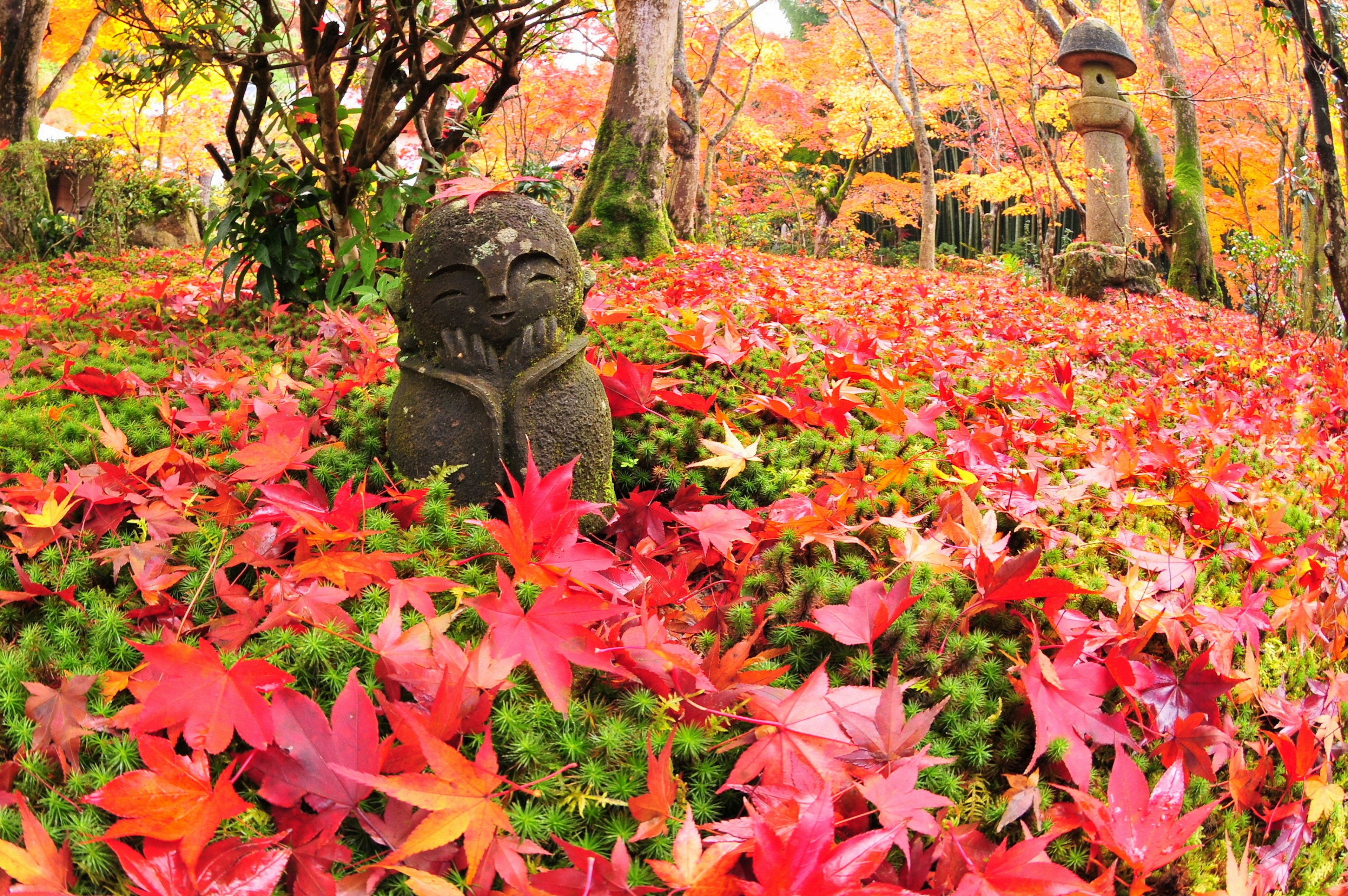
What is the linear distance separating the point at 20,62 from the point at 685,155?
8342 millimetres

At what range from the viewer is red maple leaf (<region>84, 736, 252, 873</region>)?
3.43 ft

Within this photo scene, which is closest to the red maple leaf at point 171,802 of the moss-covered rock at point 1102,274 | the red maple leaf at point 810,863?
the red maple leaf at point 810,863

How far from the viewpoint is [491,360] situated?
7.64 ft

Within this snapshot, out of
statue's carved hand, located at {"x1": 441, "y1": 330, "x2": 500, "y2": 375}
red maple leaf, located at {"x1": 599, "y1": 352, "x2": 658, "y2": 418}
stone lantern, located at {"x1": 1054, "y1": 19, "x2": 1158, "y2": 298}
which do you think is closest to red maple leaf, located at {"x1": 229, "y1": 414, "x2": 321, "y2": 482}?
statue's carved hand, located at {"x1": 441, "y1": 330, "x2": 500, "y2": 375}

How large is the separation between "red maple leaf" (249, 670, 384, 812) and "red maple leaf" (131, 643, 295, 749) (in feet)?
0.16

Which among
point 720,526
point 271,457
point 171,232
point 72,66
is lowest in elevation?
point 720,526

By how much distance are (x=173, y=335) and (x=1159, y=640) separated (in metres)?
4.01

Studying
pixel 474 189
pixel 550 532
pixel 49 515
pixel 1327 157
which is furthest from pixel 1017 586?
pixel 1327 157

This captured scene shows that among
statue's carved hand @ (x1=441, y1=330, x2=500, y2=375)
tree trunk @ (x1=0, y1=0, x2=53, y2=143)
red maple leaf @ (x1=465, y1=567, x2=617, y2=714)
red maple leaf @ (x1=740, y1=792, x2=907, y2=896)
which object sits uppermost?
tree trunk @ (x1=0, y1=0, x2=53, y2=143)

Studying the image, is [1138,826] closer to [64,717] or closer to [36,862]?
[36,862]

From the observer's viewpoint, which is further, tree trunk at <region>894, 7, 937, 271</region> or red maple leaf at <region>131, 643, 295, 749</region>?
tree trunk at <region>894, 7, 937, 271</region>

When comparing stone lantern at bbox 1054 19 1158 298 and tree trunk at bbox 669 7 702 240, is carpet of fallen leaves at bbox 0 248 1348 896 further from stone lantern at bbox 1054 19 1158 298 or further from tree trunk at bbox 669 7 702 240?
stone lantern at bbox 1054 19 1158 298

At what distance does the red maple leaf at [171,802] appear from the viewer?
41.1 inches

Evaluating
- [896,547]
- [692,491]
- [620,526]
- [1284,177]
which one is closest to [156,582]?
[620,526]
